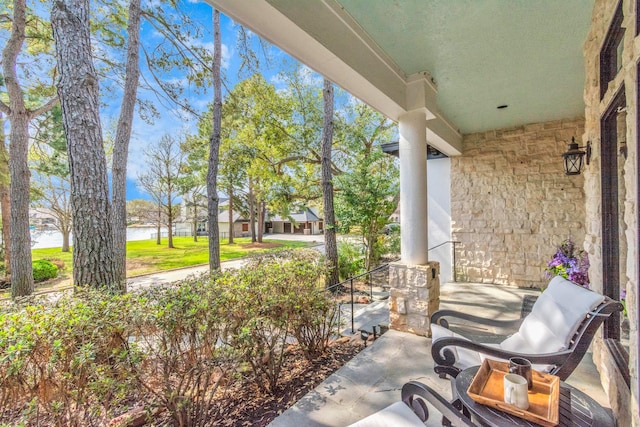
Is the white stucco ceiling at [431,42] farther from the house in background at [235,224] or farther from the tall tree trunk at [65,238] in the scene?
the house in background at [235,224]

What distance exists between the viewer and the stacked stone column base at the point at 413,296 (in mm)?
3373

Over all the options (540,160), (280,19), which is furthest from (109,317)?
(540,160)

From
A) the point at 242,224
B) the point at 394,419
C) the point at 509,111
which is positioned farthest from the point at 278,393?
the point at 242,224

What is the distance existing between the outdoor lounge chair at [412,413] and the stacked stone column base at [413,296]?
1.89m

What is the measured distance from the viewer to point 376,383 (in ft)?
8.26

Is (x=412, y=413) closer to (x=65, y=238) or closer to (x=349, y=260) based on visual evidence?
(x=349, y=260)

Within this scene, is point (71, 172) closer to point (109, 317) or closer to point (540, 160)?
point (109, 317)

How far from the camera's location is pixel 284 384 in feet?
8.63

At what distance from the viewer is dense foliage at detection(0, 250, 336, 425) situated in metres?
1.69

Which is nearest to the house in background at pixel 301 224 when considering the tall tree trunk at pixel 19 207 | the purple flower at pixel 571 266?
the tall tree trunk at pixel 19 207

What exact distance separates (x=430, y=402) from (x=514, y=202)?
18.3 ft

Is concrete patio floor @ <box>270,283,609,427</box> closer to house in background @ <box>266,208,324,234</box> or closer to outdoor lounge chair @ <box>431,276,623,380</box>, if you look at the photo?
outdoor lounge chair @ <box>431,276,623,380</box>

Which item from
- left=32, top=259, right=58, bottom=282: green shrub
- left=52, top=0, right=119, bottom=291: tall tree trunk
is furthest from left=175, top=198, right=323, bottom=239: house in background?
left=52, top=0, right=119, bottom=291: tall tree trunk

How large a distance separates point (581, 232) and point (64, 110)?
27.3 ft
